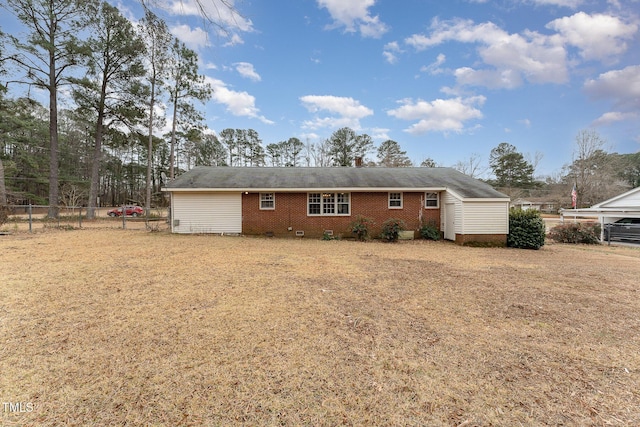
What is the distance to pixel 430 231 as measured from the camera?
1238 centimetres

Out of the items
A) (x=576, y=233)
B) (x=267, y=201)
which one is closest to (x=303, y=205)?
(x=267, y=201)

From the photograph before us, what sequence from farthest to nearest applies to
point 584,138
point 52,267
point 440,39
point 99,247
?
point 584,138 → point 440,39 → point 99,247 → point 52,267

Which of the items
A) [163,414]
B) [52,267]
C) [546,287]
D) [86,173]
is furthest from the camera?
[86,173]

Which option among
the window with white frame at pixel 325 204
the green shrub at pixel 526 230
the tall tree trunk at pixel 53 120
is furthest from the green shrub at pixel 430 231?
the tall tree trunk at pixel 53 120

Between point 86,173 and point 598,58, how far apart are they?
5485 cm

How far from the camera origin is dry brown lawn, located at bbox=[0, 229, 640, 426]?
6.52 ft

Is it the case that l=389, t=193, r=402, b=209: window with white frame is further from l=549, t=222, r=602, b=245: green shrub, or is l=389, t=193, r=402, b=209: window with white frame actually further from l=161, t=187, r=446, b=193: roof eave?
l=549, t=222, r=602, b=245: green shrub

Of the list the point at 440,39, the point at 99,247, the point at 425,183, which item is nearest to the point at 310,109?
the point at 440,39

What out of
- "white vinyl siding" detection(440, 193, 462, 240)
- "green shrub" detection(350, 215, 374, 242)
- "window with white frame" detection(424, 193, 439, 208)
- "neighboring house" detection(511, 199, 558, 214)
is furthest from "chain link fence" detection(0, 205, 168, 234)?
"neighboring house" detection(511, 199, 558, 214)

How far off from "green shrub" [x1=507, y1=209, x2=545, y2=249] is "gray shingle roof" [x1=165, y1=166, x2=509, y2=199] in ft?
3.92

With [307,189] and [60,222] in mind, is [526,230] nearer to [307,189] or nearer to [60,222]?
[307,189]

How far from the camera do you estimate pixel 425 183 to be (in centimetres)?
1290

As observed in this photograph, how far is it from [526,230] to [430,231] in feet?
12.0

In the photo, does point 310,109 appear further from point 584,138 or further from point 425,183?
point 584,138
